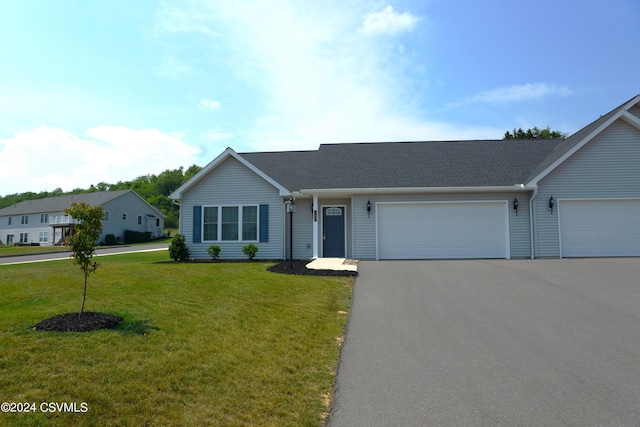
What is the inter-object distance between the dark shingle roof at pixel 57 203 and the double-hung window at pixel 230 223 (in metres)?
35.3

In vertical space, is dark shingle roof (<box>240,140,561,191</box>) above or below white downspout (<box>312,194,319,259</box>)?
above

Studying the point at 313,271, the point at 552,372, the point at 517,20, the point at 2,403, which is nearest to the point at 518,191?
the point at 517,20

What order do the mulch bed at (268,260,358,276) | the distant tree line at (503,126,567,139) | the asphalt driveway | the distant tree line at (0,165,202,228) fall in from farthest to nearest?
the distant tree line at (0,165,202,228) < the distant tree line at (503,126,567,139) < the mulch bed at (268,260,358,276) < the asphalt driveway

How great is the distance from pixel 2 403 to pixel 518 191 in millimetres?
15682

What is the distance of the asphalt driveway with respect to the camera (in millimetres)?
3596

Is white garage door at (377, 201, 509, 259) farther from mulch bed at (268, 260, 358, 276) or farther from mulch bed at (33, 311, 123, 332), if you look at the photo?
mulch bed at (33, 311, 123, 332)

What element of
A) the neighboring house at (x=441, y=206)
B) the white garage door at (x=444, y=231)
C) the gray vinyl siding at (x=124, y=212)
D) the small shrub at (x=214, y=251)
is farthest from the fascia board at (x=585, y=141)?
the gray vinyl siding at (x=124, y=212)

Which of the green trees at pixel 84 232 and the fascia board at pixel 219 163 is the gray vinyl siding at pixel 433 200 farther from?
the green trees at pixel 84 232

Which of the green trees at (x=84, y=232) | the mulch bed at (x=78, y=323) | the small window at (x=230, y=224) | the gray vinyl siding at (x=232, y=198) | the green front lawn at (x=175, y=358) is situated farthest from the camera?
the small window at (x=230, y=224)

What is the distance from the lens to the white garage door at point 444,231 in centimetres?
1491

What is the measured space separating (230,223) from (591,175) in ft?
45.9

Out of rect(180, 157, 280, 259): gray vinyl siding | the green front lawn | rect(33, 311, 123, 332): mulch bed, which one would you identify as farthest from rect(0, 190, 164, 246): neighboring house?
rect(33, 311, 123, 332): mulch bed

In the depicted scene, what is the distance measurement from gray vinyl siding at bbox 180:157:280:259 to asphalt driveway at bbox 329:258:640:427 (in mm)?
7244

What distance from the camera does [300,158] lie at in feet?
64.4
